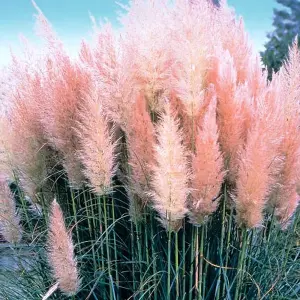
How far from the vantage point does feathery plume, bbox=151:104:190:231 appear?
1.80 metres

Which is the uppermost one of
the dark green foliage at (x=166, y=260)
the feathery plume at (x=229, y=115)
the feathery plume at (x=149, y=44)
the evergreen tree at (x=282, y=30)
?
the evergreen tree at (x=282, y=30)

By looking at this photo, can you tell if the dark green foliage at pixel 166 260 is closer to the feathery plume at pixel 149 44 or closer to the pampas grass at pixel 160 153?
the pampas grass at pixel 160 153

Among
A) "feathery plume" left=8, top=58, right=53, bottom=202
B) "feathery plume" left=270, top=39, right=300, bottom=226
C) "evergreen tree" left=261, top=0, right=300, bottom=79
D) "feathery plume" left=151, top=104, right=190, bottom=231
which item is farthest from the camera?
"evergreen tree" left=261, top=0, right=300, bottom=79

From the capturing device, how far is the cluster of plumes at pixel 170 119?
1.89 meters

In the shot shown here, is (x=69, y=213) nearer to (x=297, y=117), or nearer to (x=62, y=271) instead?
(x=62, y=271)

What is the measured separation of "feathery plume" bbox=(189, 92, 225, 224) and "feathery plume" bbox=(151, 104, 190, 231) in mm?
47

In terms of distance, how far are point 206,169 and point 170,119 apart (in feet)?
0.81

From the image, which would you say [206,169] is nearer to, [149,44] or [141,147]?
[141,147]

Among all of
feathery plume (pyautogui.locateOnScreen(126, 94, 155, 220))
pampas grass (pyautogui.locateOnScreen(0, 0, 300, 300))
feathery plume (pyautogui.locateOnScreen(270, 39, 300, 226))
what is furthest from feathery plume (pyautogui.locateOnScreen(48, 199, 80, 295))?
feathery plume (pyautogui.locateOnScreen(270, 39, 300, 226))

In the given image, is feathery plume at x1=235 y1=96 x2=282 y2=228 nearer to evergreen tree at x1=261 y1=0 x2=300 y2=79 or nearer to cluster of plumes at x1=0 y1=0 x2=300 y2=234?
cluster of plumes at x1=0 y1=0 x2=300 y2=234

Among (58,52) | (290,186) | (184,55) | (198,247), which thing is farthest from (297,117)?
(58,52)

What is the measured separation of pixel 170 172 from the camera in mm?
1841

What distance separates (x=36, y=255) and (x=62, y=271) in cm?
85

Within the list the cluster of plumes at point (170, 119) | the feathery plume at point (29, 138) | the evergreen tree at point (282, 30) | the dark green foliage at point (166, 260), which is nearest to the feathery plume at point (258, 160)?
the cluster of plumes at point (170, 119)
